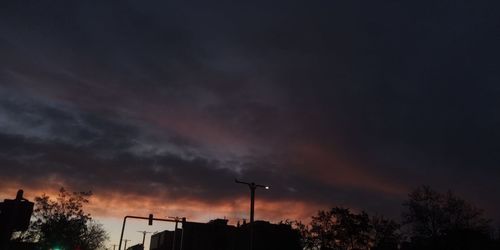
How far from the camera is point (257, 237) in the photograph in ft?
268

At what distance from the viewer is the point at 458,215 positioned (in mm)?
58188

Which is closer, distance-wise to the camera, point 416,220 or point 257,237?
point 416,220

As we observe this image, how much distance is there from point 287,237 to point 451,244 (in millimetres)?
36912

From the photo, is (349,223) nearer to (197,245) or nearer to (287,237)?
(287,237)

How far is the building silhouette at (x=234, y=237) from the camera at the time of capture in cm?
8212

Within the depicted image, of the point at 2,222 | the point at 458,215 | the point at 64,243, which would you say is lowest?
the point at 2,222

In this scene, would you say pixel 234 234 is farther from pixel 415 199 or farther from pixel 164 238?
pixel 415 199

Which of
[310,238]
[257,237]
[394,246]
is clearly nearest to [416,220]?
[394,246]

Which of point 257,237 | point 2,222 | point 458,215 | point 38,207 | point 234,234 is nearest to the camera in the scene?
point 2,222

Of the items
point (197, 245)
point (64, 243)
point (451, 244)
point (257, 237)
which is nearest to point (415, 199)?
point (451, 244)

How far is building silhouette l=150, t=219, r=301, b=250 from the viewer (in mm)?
82125

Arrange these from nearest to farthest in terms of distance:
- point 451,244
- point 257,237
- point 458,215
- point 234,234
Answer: point 451,244 < point 458,215 < point 257,237 < point 234,234

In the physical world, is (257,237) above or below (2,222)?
above

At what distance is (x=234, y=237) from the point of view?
88812mm
